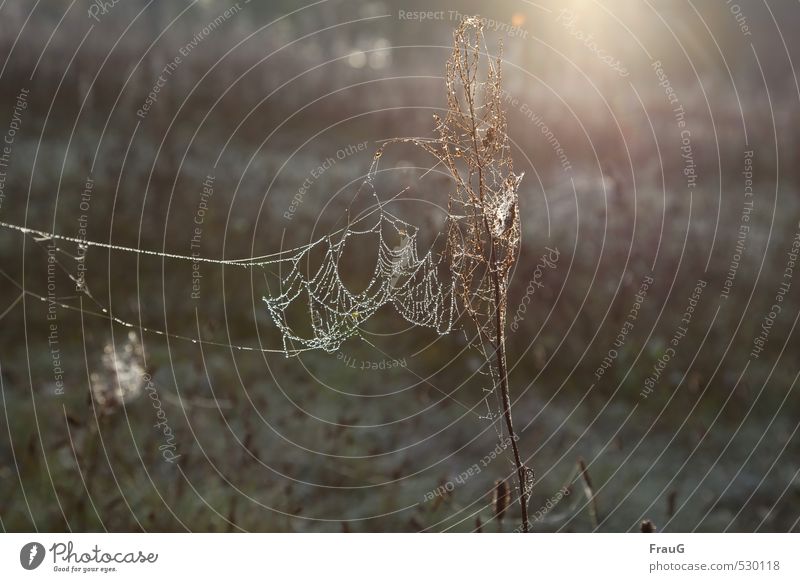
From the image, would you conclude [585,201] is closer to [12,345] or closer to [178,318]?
[178,318]
